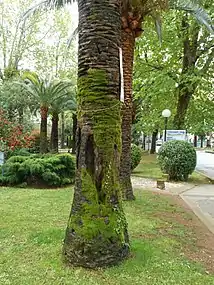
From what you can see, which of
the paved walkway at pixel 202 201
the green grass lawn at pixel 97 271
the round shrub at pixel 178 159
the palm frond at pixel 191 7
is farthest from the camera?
the round shrub at pixel 178 159

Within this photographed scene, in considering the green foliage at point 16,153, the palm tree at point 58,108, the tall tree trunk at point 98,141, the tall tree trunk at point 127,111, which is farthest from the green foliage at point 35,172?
the palm tree at point 58,108

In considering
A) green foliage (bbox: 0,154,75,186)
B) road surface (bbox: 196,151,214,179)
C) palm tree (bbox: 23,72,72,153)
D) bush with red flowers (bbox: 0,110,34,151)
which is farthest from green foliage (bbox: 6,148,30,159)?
road surface (bbox: 196,151,214,179)

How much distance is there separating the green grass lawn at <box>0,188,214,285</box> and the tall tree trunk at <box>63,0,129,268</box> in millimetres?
271

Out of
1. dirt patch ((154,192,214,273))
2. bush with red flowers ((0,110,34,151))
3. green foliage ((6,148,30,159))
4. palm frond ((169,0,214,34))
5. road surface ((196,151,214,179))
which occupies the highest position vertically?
palm frond ((169,0,214,34))

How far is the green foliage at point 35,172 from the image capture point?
1012 cm

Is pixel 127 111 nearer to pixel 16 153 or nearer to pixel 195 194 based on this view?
pixel 195 194

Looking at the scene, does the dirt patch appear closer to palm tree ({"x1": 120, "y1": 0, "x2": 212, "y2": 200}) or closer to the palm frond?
palm tree ({"x1": 120, "y1": 0, "x2": 212, "y2": 200})

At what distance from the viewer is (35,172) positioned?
33.3 ft

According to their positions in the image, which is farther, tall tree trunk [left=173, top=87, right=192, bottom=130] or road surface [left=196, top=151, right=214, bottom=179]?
road surface [left=196, top=151, right=214, bottom=179]

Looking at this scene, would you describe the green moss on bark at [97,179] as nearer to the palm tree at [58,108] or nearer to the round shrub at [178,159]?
the round shrub at [178,159]

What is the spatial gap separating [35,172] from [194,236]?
6.00m

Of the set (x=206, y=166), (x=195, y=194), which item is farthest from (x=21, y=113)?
(x=195, y=194)

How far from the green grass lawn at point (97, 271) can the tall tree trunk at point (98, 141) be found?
27 centimetres

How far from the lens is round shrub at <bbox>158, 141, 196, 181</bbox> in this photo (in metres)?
12.6
